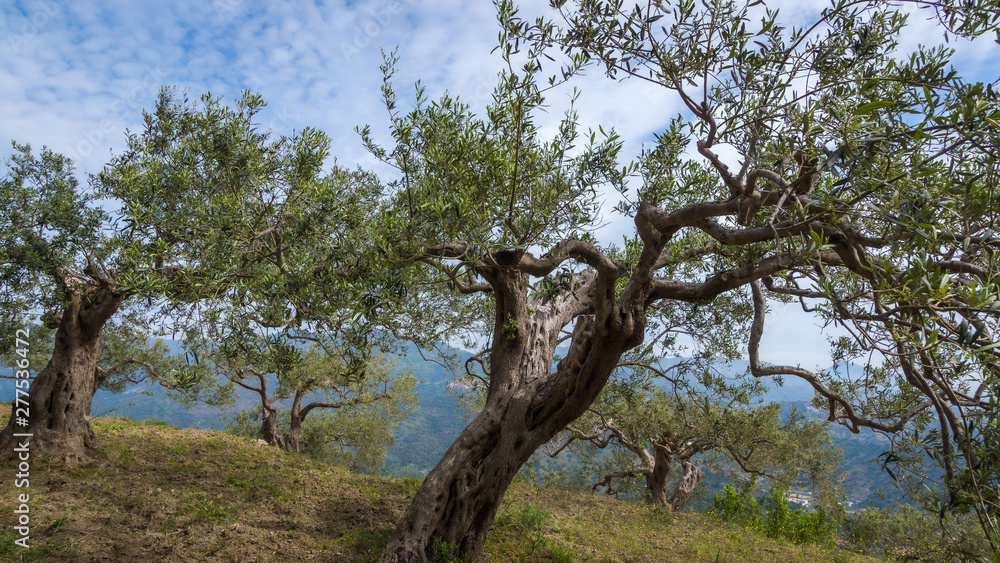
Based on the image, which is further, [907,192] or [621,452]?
[621,452]

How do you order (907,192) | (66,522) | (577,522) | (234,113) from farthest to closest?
(577,522) → (66,522) → (234,113) → (907,192)

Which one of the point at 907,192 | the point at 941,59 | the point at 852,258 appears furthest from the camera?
the point at 852,258

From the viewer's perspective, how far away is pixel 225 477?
32.2 feet

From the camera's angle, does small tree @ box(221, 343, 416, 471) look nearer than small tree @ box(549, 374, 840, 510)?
No

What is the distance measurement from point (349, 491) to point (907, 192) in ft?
33.5

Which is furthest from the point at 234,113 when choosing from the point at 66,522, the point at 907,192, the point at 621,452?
the point at 621,452

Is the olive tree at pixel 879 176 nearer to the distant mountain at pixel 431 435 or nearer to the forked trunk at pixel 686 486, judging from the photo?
the forked trunk at pixel 686 486

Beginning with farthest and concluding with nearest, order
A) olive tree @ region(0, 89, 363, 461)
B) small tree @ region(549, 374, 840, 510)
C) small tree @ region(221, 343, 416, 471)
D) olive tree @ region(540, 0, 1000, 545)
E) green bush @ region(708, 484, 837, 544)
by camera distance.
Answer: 1. small tree @ region(221, 343, 416, 471)
2. small tree @ region(549, 374, 840, 510)
3. green bush @ region(708, 484, 837, 544)
4. olive tree @ region(0, 89, 363, 461)
5. olive tree @ region(540, 0, 1000, 545)

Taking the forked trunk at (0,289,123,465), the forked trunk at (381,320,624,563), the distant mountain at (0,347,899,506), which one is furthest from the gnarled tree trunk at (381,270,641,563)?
the distant mountain at (0,347,899,506)

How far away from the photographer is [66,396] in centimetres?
991

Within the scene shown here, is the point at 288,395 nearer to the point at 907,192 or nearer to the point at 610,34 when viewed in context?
the point at 610,34

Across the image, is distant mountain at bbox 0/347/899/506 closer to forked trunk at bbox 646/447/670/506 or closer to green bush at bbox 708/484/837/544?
green bush at bbox 708/484/837/544

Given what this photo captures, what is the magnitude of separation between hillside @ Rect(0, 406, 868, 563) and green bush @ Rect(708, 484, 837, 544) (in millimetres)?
1489

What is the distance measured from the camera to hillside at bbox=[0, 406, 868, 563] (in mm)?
6770
